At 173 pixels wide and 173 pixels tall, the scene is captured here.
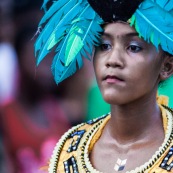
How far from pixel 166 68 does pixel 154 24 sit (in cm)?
24

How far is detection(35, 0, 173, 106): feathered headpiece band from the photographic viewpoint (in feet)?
10.4

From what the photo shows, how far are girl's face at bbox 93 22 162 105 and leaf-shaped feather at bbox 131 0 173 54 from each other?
39 millimetres

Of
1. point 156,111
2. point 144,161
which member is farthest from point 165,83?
point 144,161

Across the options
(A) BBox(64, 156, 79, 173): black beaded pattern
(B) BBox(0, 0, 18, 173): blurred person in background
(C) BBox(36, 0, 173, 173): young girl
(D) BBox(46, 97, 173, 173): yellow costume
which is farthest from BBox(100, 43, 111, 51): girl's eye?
(B) BBox(0, 0, 18, 173): blurred person in background

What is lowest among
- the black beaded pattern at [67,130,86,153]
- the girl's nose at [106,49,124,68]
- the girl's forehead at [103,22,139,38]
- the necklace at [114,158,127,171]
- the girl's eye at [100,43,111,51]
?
the necklace at [114,158,127,171]

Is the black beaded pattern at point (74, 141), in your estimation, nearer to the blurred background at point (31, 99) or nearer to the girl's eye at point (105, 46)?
the girl's eye at point (105, 46)

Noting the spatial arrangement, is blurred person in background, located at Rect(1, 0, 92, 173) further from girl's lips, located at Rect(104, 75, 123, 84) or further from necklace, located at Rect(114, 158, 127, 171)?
girl's lips, located at Rect(104, 75, 123, 84)

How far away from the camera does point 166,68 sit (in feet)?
10.9

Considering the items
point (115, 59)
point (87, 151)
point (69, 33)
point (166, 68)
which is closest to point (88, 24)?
point (69, 33)

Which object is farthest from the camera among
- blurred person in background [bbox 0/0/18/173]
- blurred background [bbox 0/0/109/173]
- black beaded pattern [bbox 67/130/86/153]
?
blurred person in background [bbox 0/0/18/173]

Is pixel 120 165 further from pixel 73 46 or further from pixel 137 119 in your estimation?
pixel 73 46

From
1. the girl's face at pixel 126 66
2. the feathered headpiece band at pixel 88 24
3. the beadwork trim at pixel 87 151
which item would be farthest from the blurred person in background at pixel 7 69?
the girl's face at pixel 126 66

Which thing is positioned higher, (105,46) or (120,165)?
(105,46)

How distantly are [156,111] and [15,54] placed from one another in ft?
6.25
